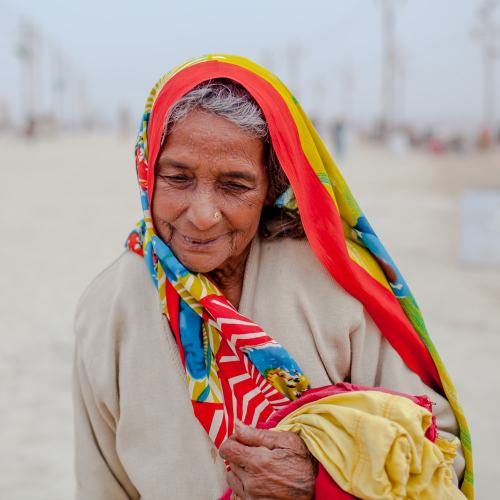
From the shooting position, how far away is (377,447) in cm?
139

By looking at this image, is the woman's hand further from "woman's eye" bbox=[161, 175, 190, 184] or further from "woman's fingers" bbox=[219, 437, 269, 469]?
"woman's eye" bbox=[161, 175, 190, 184]

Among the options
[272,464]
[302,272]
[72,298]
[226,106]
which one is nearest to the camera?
[272,464]

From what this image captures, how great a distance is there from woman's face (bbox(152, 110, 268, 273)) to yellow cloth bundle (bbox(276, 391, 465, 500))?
1.61 ft

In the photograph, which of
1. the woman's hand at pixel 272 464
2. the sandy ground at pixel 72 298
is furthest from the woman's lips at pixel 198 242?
the sandy ground at pixel 72 298

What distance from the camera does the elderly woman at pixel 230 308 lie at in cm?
166

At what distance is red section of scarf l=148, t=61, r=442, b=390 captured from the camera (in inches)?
65.3

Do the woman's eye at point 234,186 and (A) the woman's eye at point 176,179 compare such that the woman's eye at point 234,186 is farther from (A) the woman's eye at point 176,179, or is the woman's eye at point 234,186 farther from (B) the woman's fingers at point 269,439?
(B) the woman's fingers at point 269,439

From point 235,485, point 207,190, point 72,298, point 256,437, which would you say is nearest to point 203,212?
point 207,190

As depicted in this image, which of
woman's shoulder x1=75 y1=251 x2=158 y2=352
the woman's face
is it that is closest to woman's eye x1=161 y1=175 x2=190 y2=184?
the woman's face

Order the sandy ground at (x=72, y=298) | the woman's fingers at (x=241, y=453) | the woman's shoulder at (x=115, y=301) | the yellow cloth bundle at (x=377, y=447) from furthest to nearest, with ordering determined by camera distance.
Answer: the sandy ground at (x=72, y=298) < the woman's shoulder at (x=115, y=301) < the woman's fingers at (x=241, y=453) < the yellow cloth bundle at (x=377, y=447)

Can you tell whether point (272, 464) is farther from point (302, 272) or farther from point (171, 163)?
point (171, 163)

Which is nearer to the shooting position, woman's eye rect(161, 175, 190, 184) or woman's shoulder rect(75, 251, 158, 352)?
woman's eye rect(161, 175, 190, 184)

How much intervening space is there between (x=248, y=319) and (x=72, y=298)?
572 centimetres

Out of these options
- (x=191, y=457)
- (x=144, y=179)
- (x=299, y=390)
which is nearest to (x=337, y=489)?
(x=299, y=390)
